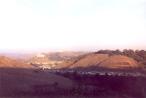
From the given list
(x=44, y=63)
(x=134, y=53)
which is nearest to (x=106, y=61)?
(x=134, y=53)

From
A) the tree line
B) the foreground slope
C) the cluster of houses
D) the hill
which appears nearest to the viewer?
the foreground slope

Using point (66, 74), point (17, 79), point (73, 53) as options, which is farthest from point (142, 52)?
point (73, 53)

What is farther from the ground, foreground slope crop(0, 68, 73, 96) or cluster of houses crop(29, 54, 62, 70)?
cluster of houses crop(29, 54, 62, 70)

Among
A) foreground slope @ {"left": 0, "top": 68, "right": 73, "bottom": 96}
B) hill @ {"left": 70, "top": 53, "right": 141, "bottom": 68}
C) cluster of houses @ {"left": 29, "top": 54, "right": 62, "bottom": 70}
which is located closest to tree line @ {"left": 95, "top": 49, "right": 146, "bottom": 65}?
hill @ {"left": 70, "top": 53, "right": 141, "bottom": 68}

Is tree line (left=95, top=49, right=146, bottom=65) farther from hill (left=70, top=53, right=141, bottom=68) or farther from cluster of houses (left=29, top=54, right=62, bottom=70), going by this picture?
cluster of houses (left=29, top=54, right=62, bottom=70)

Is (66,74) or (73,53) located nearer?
(66,74)

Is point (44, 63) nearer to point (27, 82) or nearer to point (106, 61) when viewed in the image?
point (106, 61)

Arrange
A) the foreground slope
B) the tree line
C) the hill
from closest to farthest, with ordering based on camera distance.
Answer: the foreground slope < the hill < the tree line

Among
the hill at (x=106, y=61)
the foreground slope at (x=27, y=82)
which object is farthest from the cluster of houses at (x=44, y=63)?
the foreground slope at (x=27, y=82)

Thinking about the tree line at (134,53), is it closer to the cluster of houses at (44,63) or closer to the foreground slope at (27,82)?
the cluster of houses at (44,63)

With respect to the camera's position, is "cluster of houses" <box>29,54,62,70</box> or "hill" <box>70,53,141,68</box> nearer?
"hill" <box>70,53,141,68</box>

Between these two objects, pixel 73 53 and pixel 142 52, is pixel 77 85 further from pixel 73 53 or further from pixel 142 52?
pixel 73 53
